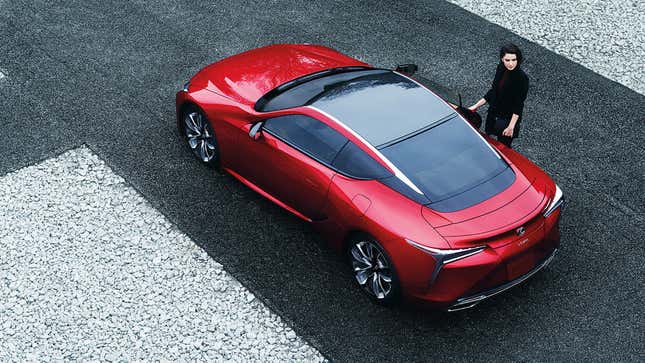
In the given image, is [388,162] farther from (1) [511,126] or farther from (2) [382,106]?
(1) [511,126]

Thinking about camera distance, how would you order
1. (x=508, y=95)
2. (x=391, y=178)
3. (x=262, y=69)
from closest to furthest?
(x=391, y=178) → (x=508, y=95) → (x=262, y=69)

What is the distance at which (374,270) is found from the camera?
6.54 metres

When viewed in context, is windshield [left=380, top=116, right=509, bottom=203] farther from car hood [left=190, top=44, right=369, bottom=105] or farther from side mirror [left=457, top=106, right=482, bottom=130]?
car hood [left=190, top=44, right=369, bottom=105]

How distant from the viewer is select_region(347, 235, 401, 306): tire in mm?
6305

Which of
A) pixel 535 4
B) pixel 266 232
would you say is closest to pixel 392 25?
pixel 535 4

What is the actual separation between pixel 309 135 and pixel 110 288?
91.1 inches

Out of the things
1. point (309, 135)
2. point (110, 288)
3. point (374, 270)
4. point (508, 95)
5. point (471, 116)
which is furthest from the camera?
point (471, 116)

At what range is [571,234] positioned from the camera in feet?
24.8

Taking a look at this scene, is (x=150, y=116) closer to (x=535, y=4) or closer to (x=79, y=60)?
(x=79, y=60)

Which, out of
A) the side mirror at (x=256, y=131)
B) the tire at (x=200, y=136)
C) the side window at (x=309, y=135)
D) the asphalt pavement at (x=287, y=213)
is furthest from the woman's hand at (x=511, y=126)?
the tire at (x=200, y=136)

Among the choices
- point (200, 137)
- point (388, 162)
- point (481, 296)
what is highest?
point (388, 162)

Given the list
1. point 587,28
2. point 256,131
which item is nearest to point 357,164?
point 256,131

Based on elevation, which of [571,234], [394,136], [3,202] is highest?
[394,136]

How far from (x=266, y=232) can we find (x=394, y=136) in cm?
169
